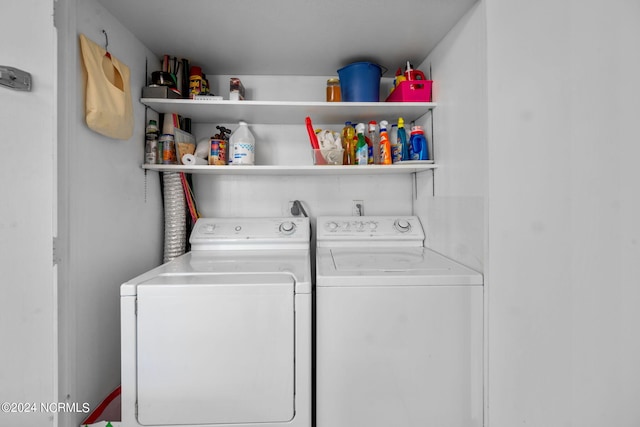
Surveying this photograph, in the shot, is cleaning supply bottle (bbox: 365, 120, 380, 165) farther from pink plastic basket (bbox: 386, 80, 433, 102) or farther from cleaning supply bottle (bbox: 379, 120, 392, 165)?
pink plastic basket (bbox: 386, 80, 433, 102)

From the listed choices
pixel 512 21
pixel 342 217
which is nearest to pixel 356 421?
pixel 342 217

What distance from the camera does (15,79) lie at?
0.94 meters

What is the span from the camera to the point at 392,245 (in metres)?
1.86

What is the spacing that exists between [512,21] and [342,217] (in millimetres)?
1295

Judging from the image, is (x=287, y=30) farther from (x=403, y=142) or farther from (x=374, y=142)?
(x=403, y=142)

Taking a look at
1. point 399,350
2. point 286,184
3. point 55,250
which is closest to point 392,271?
point 399,350

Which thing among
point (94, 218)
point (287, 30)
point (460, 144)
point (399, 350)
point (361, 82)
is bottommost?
point (399, 350)

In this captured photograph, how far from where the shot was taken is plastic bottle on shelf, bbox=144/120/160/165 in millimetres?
1632

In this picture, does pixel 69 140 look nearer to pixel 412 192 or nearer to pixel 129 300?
pixel 129 300

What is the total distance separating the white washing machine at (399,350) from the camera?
1121 millimetres

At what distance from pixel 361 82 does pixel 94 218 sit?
1.58 m

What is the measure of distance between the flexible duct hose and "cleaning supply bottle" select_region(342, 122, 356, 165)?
3.55 ft

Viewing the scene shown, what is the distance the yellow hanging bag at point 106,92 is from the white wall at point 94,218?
3 cm

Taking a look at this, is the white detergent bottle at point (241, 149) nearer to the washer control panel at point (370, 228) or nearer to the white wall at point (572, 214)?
the washer control panel at point (370, 228)
